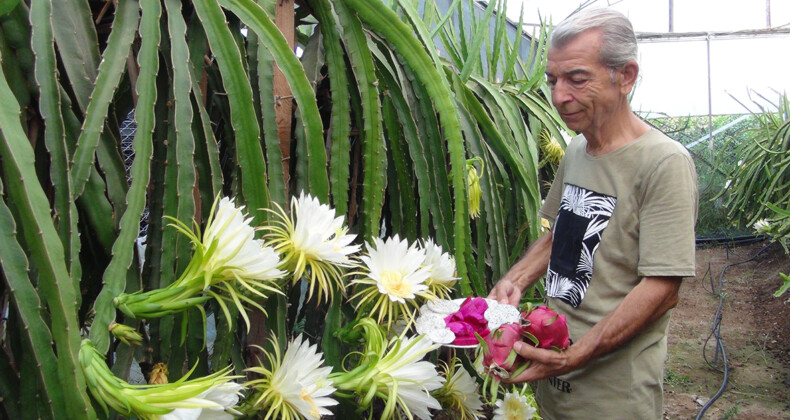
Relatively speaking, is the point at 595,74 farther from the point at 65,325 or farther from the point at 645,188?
the point at 65,325

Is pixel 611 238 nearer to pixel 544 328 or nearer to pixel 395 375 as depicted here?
pixel 544 328

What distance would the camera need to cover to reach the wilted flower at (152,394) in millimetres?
419

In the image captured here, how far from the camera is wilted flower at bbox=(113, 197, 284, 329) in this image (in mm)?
489

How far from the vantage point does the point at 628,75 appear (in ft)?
2.92

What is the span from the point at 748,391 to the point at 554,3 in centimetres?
397

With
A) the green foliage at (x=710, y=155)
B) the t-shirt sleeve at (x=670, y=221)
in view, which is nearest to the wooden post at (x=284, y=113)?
A: the t-shirt sleeve at (x=670, y=221)

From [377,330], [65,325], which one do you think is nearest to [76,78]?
[65,325]

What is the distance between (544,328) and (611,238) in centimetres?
22

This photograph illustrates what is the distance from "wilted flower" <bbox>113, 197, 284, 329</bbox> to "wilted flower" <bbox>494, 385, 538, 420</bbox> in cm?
62

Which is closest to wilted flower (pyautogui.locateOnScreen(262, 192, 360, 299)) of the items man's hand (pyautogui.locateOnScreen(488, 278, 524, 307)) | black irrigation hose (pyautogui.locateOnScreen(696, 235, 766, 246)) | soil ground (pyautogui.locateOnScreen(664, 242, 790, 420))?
man's hand (pyautogui.locateOnScreen(488, 278, 524, 307))

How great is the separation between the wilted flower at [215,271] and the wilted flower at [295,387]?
10 centimetres

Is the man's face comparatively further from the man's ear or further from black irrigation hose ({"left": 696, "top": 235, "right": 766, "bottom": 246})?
black irrigation hose ({"left": 696, "top": 235, "right": 766, "bottom": 246})

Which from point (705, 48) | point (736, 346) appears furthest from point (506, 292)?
point (705, 48)

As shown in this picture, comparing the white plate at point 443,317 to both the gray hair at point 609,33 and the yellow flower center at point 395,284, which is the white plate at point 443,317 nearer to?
the yellow flower center at point 395,284
